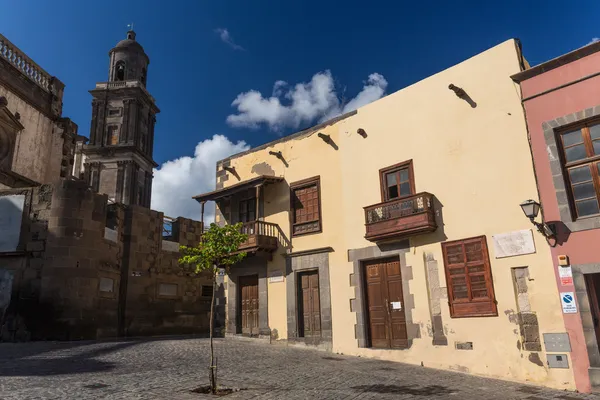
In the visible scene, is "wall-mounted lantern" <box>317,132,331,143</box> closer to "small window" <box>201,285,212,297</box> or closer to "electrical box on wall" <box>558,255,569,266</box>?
"electrical box on wall" <box>558,255,569,266</box>

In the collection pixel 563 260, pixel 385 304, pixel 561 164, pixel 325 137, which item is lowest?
pixel 385 304

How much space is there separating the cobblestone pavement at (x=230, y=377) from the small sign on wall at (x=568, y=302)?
5.22 feet

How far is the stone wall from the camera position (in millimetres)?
14867

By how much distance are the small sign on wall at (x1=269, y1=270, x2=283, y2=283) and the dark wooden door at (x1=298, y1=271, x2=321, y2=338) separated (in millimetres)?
754

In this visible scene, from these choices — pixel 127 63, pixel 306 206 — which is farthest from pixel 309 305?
pixel 127 63

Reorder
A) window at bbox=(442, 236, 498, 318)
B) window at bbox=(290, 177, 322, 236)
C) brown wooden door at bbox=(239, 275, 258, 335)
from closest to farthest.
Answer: window at bbox=(442, 236, 498, 318)
window at bbox=(290, 177, 322, 236)
brown wooden door at bbox=(239, 275, 258, 335)

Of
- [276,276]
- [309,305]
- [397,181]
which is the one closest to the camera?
[397,181]

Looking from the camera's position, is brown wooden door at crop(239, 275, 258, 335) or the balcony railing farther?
the balcony railing

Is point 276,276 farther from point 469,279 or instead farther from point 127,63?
point 127,63

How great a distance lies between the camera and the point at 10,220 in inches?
616

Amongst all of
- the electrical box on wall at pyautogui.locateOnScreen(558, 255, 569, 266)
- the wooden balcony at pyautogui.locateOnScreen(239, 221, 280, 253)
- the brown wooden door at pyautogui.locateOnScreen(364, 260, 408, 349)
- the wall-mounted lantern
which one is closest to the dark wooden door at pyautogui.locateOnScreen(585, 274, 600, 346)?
the electrical box on wall at pyautogui.locateOnScreen(558, 255, 569, 266)

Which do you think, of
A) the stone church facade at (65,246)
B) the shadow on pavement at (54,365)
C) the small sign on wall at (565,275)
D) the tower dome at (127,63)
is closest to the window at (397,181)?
the small sign on wall at (565,275)

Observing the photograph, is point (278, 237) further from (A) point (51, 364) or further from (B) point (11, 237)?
(B) point (11, 237)

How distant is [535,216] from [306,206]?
717 cm
